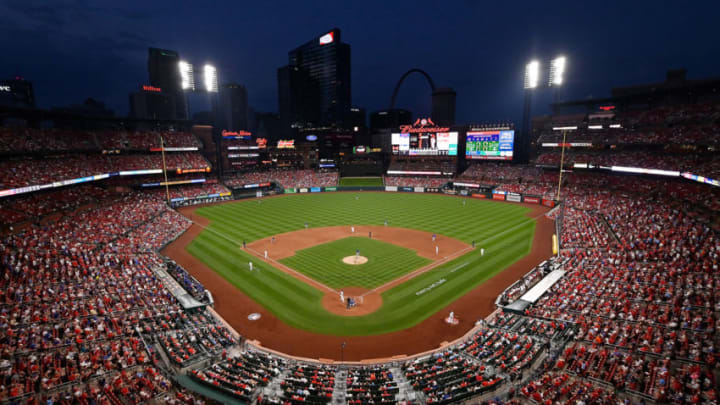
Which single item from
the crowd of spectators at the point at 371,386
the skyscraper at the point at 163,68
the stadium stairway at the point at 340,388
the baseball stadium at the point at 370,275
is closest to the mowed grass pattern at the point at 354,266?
the baseball stadium at the point at 370,275

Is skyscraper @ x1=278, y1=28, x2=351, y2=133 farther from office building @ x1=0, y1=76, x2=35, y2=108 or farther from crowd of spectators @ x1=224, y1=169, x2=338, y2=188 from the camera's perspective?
office building @ x1=0, y1=76, x2=35, y2=108

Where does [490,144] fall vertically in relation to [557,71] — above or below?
below

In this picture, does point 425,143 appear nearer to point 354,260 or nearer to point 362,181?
point 362,181

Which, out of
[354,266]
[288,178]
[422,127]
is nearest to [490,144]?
[422,127]

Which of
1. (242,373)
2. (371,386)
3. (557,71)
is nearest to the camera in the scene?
(371,386)

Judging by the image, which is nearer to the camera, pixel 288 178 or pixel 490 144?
pixel 490 144

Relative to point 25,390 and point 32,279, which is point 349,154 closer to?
point 32,279

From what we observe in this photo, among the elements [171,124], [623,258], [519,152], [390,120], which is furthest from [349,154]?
[390,120]

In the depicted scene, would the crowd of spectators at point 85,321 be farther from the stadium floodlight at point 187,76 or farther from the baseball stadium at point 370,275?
the stadium floodlight at point 187,76

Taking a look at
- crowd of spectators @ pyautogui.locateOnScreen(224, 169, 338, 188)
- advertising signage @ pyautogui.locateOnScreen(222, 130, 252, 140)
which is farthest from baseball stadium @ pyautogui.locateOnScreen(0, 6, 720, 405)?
advertising signage @ pyautogui.locateOnScreen(222, 130, 252, 140)
